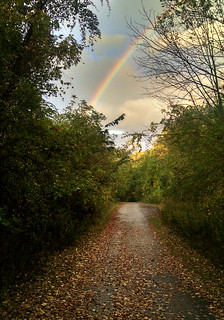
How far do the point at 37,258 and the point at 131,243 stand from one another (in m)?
5.45

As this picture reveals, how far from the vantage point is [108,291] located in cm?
637

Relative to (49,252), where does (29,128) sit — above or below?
above

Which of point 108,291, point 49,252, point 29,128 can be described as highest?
point 29,128

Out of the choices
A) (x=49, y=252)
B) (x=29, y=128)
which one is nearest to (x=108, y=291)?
(x=49, y=252)

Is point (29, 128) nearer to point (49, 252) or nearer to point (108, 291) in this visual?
point (108, 291)

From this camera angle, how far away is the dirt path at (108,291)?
5121 millimetres

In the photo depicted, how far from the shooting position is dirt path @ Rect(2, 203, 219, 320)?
202 inches

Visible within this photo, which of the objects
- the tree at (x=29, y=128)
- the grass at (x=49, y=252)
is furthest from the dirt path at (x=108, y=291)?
the tree at (x=29, y=128)

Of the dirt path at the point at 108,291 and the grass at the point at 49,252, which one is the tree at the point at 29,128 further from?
the dirt path at the point at 108,291

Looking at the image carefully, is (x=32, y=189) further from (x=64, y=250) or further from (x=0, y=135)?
(x=64, y=250)

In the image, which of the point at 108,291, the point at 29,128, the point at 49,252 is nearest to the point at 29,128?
the point at 29,128

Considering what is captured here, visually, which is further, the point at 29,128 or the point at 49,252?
the point at 49,252

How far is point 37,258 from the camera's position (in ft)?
26.6

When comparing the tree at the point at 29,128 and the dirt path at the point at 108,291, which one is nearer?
the dirt path at the point at 108,291
